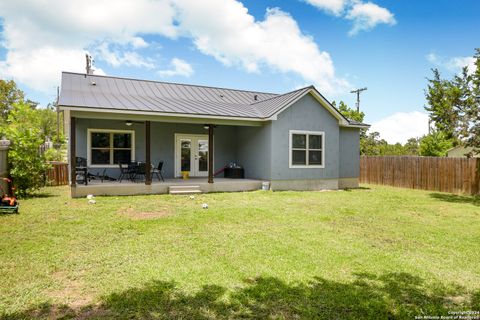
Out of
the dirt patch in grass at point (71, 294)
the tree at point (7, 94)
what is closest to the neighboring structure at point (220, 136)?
the dirt patch in grass at point (71, 294)

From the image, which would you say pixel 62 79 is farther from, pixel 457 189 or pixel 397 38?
pixel 457 189

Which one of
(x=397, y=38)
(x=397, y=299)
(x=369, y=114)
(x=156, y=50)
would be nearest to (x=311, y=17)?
(x=397, y=38)

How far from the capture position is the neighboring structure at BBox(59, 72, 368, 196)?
491 inches

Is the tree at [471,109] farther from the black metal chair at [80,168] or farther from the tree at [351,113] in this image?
the tree at [351,113]

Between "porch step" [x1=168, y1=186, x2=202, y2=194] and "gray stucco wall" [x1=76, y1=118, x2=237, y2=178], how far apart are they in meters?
2.80

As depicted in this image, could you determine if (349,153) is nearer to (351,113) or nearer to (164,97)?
(164,97)

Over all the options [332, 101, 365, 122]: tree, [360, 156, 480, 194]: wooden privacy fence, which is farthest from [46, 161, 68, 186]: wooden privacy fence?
[332, 101, 365, 122]: tree

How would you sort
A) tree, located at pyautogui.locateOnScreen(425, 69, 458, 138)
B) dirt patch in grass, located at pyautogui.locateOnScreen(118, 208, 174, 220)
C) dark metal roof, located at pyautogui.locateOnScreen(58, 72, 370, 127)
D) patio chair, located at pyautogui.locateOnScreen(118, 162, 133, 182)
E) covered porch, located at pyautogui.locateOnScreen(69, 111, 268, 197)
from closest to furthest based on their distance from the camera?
dirt patch in grass, located at pyautogui.locateOnScreen(118, 208, 174, 220) < dark metal roof, located at pyautogui.locateOnScreen(58, 72, 370, 127) < covered porch, located at pyautogui.locateOnScreen(69, 111, 268, 197) < patio chair, located at pyautogui.locateOnScreen(118, 162, 133, 182) < tree, located at pyautogui.locateOnScreen(425, 69, 458, 138)

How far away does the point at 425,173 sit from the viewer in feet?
48.9

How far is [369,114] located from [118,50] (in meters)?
23.4

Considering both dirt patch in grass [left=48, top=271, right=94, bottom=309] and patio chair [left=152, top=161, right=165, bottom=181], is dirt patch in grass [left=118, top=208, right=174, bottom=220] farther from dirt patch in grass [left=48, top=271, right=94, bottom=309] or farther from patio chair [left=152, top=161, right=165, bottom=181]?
patio chair [left=152, top=161, right=165, bottom=181]

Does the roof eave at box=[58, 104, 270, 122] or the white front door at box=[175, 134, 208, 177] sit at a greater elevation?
the roof eave at box=[58, 104, 270, 122]

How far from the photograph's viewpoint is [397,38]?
581 inches

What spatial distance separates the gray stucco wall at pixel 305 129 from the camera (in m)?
13.0
